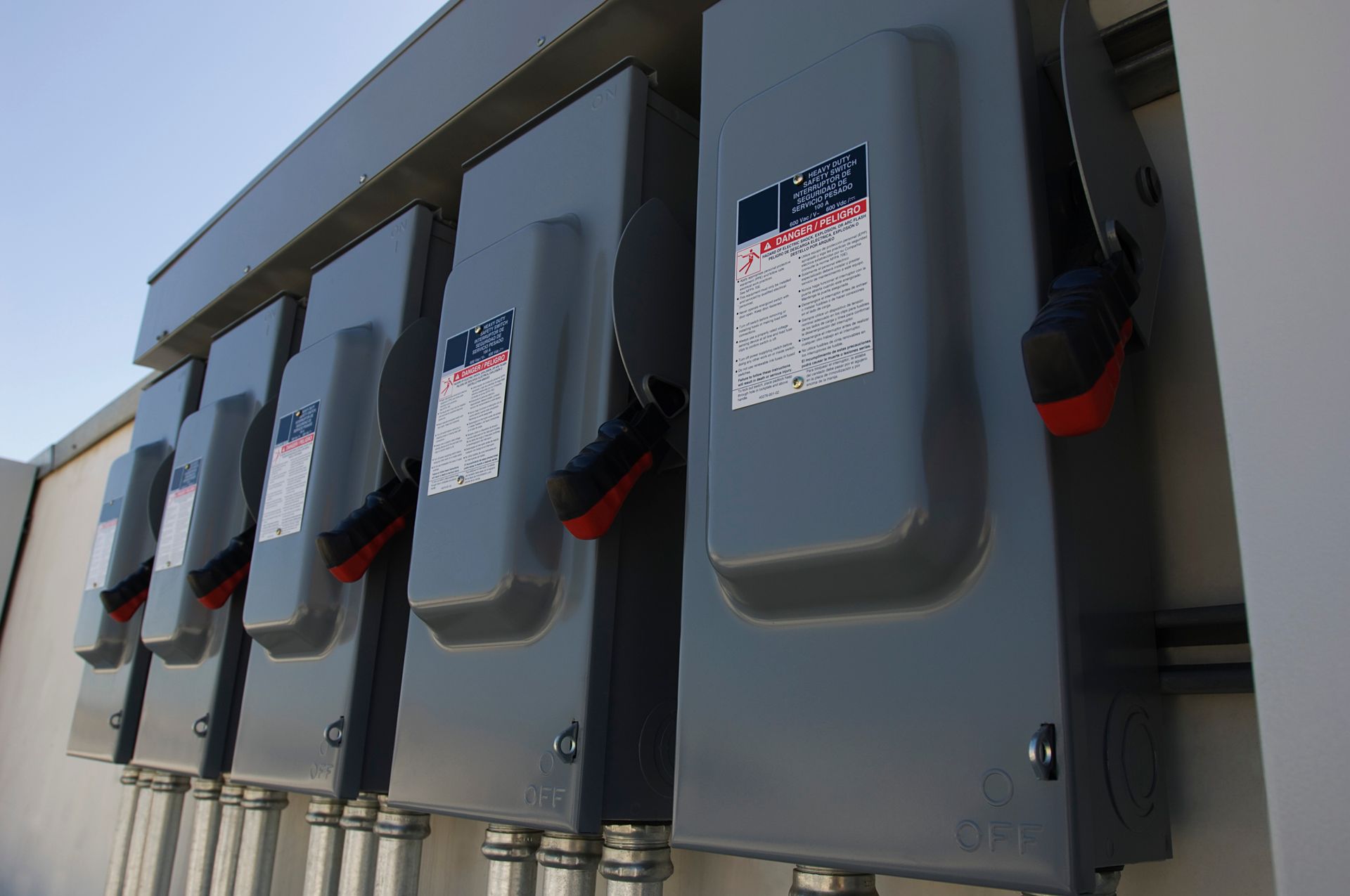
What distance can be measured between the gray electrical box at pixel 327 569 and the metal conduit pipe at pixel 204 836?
389 mm

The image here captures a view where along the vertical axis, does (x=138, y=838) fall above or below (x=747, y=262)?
below

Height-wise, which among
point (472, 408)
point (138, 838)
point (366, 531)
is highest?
point (472, 408)

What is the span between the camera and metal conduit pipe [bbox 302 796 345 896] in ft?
4.40

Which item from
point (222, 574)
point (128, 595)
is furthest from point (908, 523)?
point (128, 595)

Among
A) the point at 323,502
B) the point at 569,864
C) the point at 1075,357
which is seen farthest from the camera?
the point at 323,502

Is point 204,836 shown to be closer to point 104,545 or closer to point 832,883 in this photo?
point 104,545

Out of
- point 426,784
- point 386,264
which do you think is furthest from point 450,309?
point 426,784

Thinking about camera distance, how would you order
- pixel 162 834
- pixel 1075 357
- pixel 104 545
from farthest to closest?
pixel 104 545 < pixel 162 834 < pixel 1075 357

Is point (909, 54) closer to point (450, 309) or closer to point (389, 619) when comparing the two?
point (450, 309)

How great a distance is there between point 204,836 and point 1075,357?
5.43ft

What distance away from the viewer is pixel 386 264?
1414 mm

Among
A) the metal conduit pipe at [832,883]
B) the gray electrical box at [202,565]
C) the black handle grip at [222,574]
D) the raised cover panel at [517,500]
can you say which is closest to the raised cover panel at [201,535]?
the gray electrical box at [202,565]

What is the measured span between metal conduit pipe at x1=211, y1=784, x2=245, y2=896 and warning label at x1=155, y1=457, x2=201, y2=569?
0.39m

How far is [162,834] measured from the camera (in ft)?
5.87
